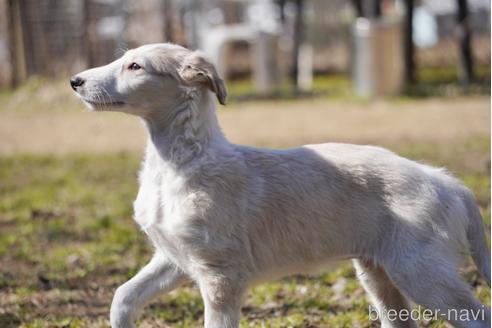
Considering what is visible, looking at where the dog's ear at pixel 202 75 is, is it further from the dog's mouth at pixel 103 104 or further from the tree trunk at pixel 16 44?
the tree trunk at pixel 16 44

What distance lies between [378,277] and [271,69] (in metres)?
13.4

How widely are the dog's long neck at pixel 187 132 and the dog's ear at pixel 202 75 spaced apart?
0.08 m

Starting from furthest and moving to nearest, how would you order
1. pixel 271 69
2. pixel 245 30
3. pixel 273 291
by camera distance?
pixel 245 30
pixel 271 69
pixel 273 291

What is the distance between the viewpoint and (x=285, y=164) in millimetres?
3896

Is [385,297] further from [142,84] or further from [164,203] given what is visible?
[142,84]

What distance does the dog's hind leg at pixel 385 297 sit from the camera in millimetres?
3998

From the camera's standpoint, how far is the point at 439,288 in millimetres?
3547

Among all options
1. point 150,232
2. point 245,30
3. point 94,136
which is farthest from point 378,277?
point 245,30

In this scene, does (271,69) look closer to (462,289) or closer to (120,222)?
(120,222)

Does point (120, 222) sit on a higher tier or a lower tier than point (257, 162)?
lower

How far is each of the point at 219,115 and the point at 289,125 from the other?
178 cm

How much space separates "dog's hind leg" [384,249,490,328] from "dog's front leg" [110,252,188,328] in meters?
1.06

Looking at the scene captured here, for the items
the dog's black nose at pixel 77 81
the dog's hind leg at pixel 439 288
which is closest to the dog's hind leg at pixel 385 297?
the dog's hind leg at pixel 439 288

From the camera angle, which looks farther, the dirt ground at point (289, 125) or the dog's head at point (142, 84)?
the dirt ground at point (289, 125)
